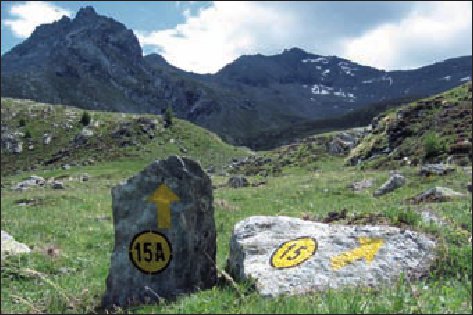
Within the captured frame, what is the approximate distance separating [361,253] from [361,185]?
1128 inches

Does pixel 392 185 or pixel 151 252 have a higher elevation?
pixel 392 185

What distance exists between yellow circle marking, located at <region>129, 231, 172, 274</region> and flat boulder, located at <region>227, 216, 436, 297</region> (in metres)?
1.51

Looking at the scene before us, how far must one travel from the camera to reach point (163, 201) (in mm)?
12398

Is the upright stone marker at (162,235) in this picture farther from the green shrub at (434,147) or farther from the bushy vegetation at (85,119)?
the bushy vegetation at (85,119)

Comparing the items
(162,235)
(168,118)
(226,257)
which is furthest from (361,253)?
(168,118)

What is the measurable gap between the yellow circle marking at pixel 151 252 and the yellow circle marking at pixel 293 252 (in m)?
2.36

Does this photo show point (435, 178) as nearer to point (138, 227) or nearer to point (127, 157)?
point (138, 227)

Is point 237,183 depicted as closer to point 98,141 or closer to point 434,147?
point 434,147

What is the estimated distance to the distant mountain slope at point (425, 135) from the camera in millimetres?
56562

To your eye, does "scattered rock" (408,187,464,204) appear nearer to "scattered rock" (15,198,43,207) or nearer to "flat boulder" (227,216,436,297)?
"flat boulder" (227,216,436,297)

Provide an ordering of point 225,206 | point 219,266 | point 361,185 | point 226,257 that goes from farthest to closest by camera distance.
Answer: point 361,185
point 225,206
point 226,257
point 219,266

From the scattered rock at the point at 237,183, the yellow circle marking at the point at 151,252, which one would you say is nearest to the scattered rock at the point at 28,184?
the scattered rock at the point at 237,183

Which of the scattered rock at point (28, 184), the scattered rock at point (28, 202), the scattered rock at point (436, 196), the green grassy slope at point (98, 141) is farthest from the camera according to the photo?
the green grassy slope at point (98, 141)

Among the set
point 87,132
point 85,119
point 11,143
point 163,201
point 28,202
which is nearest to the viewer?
point 163,201
